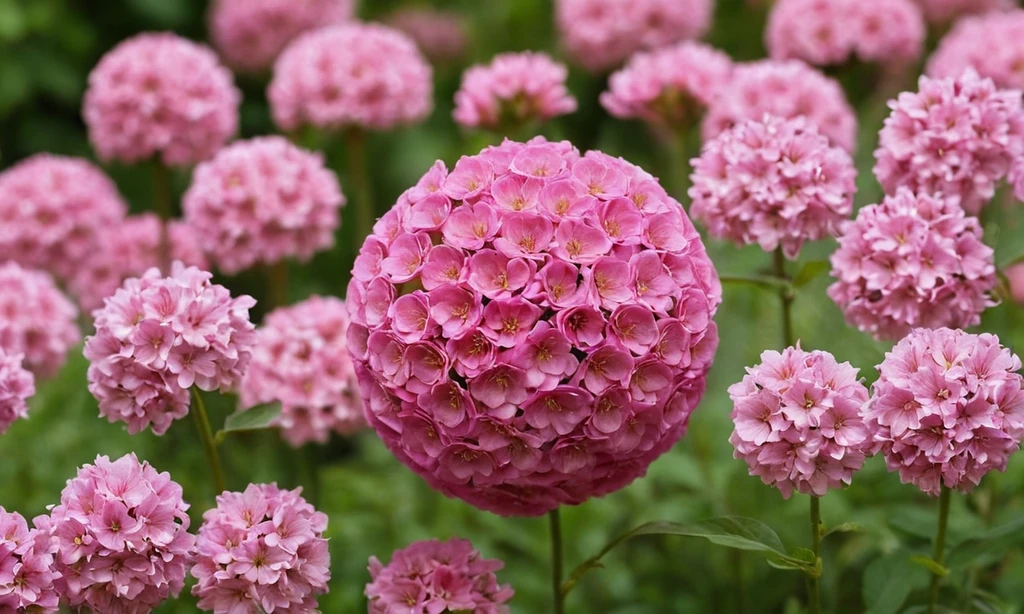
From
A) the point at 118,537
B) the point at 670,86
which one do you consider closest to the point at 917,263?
the point at 670,86

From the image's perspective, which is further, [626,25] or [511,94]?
[626,25]

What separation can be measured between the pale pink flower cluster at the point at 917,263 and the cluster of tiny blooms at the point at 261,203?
90 cm

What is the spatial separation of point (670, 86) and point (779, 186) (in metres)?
0.62

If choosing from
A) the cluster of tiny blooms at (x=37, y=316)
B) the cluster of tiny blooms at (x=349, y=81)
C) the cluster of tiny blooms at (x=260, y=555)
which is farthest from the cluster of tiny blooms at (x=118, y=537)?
the cluster of tiny blooms at (x=349, y=81)

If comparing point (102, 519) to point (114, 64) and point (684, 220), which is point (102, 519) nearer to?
point (684, 220)

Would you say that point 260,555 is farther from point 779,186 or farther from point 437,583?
point 779,186

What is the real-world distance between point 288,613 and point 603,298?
18.4 inches

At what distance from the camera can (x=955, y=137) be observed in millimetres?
1401

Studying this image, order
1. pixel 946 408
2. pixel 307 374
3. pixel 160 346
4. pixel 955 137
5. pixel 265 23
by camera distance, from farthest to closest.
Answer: pixel 265 23, pixel 307 374, pixel 955 137, pixel 160 346, pixel 946 408

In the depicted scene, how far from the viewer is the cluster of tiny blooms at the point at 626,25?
2.60 metres

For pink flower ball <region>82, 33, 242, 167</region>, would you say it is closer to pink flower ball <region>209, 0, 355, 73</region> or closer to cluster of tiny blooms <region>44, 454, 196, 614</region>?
pink flower ball <region>209, 0, 355, 73</region>

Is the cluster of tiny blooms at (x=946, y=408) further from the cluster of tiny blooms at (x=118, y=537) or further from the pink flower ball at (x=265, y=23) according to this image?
the pink flower ball at (x=265, y=23)

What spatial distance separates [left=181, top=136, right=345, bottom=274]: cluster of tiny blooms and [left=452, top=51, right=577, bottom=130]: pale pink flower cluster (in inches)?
10.5

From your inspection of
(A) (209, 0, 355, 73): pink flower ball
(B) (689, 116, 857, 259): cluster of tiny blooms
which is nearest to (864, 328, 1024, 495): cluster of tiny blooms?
(B) (689, 116, 857, 259): cluster of tiny blooms
